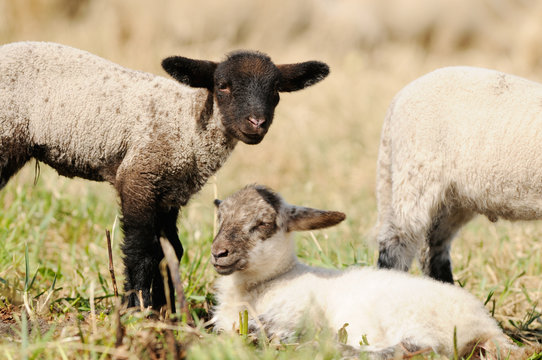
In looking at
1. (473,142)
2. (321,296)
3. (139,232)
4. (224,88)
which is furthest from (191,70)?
(473,142)

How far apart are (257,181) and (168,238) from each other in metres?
6.13

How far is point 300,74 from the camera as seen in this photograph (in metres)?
4.36

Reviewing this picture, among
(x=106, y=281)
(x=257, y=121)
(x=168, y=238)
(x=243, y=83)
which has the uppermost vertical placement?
(x=243, y=83)

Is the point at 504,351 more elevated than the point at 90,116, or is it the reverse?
the point at 90,116

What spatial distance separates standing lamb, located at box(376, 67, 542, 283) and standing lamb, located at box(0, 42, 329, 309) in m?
0.87

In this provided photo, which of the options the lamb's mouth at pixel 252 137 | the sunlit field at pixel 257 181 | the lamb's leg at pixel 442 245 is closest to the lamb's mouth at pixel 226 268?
the sunlit field at pixel 257 181

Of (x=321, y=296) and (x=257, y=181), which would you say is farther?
(x=257, y=181)

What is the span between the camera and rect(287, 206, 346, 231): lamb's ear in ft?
12.7

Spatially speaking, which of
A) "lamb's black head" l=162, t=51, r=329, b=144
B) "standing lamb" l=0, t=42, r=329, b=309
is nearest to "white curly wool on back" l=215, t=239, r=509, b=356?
"standing lamb" l=0, t=42, r=329, b=309

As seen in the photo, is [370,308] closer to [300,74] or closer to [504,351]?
[504,351]

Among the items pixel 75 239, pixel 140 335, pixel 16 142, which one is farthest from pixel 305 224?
pixel 75 239

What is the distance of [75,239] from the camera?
594cm

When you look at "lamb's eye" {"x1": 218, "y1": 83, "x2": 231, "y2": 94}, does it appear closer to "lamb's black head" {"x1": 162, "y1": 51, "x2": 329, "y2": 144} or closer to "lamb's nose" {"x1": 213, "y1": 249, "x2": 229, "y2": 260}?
"lamb's black head" {"x1": 162, "y1": 51, "x2": 329, "y2": 144}

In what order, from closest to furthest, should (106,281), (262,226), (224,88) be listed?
(262,226)
(224,88)
(106,281)
